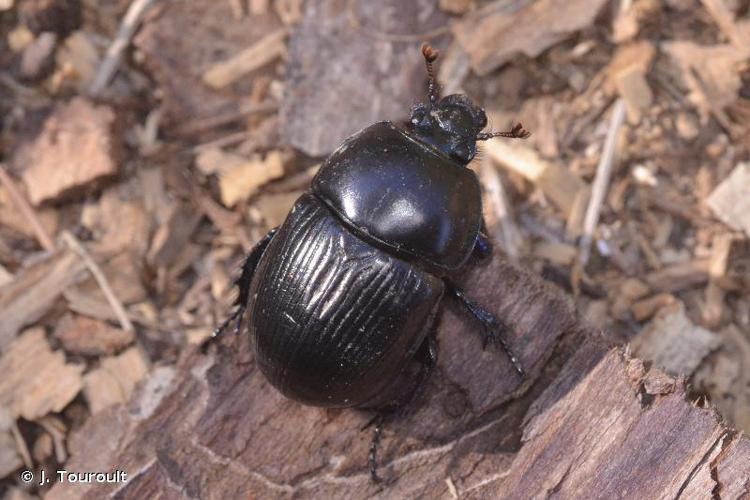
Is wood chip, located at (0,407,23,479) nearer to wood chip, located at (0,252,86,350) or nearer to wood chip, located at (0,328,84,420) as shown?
wood chip, located at (0,328,84,420)

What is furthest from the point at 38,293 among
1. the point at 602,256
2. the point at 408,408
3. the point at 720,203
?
the point at 720,203

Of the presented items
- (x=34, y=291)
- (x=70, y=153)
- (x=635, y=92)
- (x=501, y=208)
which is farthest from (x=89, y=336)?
(x=635, y=92)

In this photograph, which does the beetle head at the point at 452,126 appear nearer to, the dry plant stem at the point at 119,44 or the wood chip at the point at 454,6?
the wood chip at the point at 454,6

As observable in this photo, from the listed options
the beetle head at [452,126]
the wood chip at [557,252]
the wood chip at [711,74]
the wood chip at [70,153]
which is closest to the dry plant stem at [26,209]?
the wood chip at [70,153]

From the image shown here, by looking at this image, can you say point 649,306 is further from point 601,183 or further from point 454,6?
point 454,6

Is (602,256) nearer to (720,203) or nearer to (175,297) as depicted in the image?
(720,203)

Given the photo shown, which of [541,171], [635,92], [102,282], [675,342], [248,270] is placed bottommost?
[675,342]
